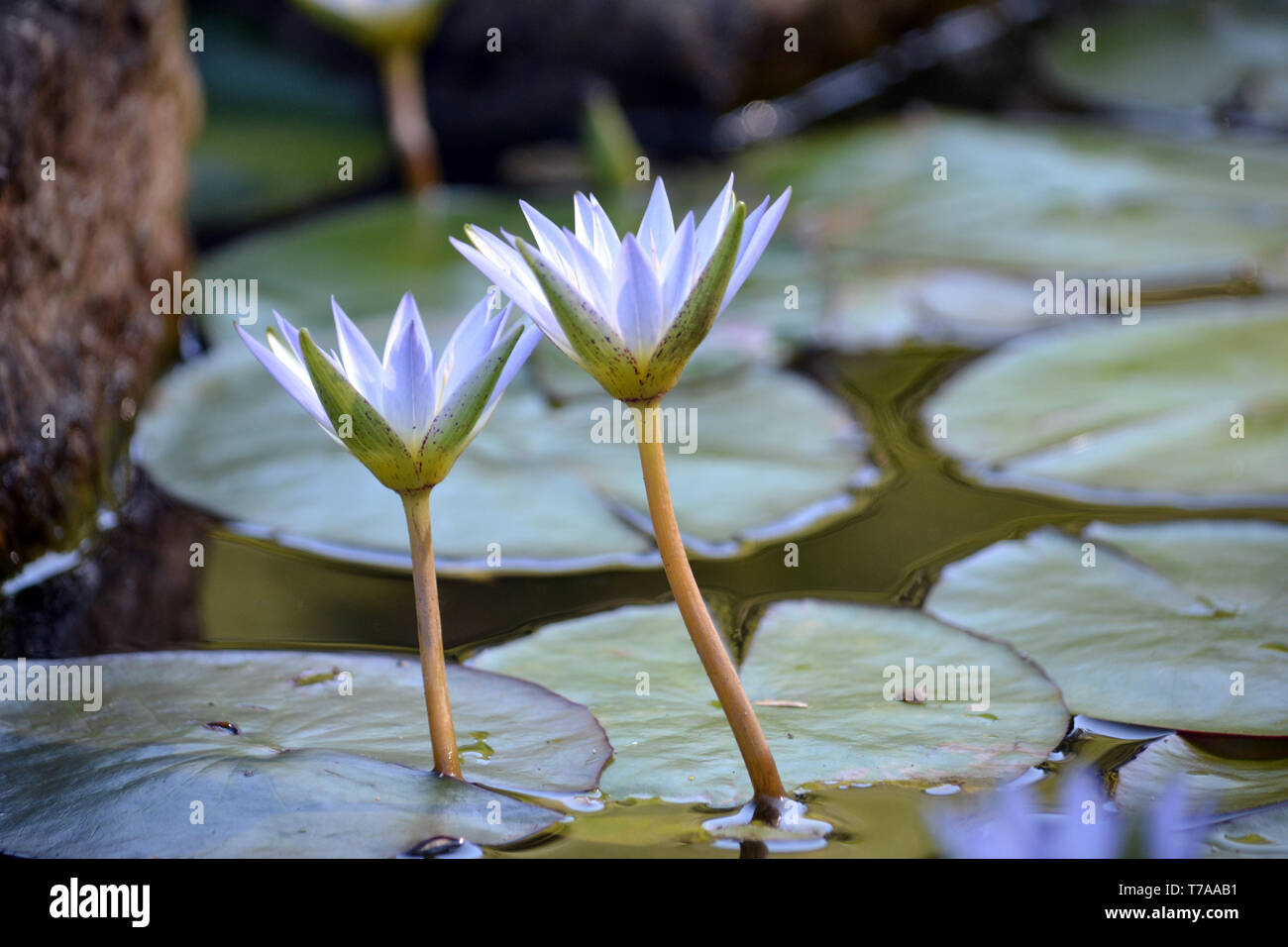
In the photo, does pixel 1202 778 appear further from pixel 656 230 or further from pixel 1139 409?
pixel 1139 409

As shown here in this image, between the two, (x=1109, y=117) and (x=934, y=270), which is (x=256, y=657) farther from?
(x=1109, y=117)

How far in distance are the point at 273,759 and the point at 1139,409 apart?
4.15ft

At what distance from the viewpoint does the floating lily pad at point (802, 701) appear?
96cm

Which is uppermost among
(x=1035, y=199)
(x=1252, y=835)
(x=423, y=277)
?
(x=1035, y=199)

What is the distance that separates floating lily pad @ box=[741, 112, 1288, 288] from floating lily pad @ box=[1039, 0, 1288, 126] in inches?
11.7

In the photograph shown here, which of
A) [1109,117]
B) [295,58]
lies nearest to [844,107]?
[1109,117]

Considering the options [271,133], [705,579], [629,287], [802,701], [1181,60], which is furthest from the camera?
[1181,60]

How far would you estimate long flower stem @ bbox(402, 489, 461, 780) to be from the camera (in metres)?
0.88

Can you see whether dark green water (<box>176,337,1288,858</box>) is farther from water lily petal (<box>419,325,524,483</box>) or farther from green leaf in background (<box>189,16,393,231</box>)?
green leaf in background (<box>189,16,393,231</box>)

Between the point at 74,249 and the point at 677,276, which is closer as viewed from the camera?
the point at 677,276

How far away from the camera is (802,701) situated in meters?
1.08

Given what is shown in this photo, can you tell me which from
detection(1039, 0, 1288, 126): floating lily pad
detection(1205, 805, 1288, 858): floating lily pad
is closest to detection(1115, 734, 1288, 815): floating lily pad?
detection(1205, 805, 1288, 858): floating lily pad

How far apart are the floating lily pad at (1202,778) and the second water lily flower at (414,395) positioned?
1.85ft

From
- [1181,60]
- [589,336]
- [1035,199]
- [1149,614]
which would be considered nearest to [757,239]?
[589,336]
